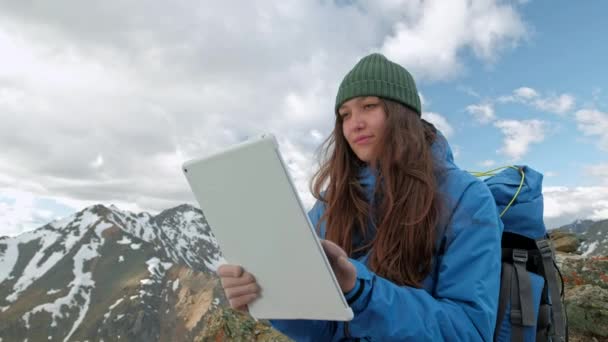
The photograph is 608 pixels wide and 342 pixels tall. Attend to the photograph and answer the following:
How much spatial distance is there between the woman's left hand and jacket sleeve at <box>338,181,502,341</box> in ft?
0.19

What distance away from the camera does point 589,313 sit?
30.5ft

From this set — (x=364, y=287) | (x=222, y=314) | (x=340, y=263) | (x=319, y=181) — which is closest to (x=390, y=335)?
(x=364, y=287)

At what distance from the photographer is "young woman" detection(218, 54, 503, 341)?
2506mm

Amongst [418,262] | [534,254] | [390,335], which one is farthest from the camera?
[534,254]

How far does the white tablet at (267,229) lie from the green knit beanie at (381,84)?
71.1 inches

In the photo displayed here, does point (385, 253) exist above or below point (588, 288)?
above

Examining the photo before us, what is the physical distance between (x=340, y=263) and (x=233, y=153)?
844 millimetres

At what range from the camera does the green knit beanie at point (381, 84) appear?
3756 millimetres

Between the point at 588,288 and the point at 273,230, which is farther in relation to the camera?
the point at 588,288

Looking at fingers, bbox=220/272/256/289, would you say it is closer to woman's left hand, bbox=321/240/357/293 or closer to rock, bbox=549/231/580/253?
woman's left hand, bbox=321/240/357/293

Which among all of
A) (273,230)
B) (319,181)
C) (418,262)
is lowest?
(418,262)

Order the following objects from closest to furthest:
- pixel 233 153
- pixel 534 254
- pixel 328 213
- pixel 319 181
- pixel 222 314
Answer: pixel 233 153, pixel 534 254, pixel 328 213, pixel 319 181, pixel 222 314

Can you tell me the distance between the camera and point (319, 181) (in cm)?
442

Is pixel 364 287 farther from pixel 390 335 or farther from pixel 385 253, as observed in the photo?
pixel 385 253
